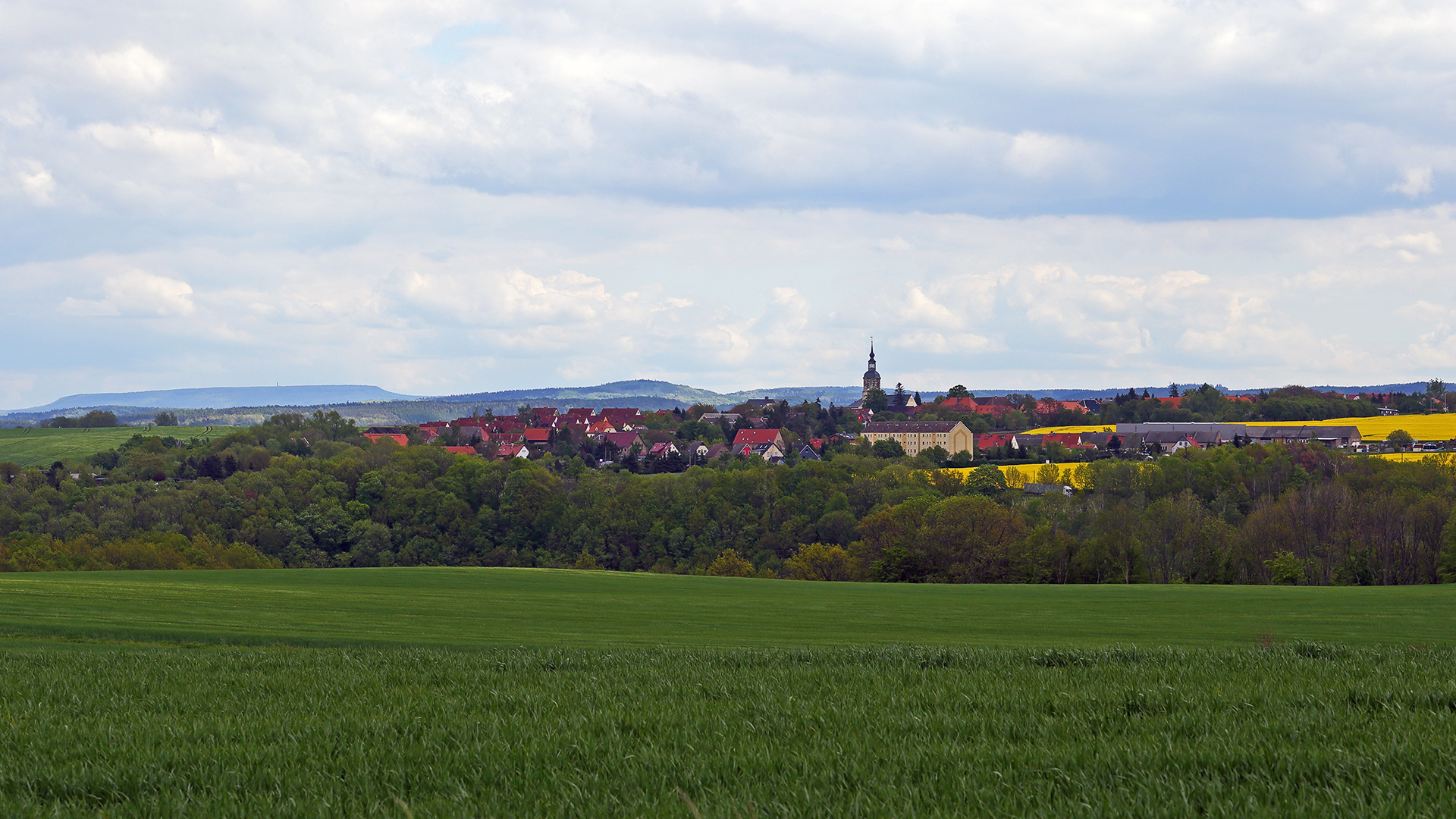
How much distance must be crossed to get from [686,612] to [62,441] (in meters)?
174

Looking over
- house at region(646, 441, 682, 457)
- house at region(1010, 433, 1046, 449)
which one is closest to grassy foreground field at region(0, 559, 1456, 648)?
house at region(646, 441, 682, 457)

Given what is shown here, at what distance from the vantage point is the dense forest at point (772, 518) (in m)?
71.1

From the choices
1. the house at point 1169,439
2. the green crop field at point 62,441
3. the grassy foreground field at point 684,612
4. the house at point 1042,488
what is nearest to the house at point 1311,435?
the house at point 1169,439

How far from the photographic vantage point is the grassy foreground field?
2580cm

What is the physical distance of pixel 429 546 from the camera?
114 metres

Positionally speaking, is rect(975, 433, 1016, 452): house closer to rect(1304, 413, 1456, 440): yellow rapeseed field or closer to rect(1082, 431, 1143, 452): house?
rect(1082, 431, 1143, 452): house

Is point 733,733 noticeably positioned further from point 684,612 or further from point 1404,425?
point 1404,425

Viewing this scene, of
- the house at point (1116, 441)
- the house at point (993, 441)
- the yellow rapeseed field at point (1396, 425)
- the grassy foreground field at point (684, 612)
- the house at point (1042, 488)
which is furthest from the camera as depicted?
the house at point (993, 441)

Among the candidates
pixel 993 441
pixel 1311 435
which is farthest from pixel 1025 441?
pixel 1311 435

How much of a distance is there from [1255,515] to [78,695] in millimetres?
82188

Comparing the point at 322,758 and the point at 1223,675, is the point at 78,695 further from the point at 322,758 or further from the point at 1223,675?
the point at 1223,675

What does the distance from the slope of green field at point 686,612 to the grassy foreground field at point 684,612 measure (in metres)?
0.11

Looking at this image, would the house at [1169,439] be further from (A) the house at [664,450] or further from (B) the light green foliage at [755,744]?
(B) the light green foliage at [755,744]

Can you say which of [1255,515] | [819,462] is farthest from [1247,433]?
[1255,515]
